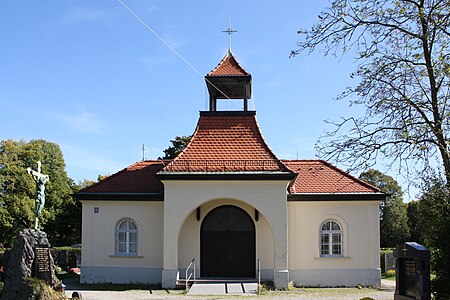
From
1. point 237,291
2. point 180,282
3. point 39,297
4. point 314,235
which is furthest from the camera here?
point 314,235

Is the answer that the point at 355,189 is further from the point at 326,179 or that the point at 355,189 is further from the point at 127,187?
the point at 127,187

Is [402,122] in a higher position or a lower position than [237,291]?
higher

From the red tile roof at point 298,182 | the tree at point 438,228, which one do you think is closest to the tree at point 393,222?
the red tile roof at point 298,182

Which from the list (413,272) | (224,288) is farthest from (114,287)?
(413,272)

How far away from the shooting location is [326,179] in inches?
905

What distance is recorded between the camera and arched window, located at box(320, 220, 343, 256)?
21.7 m

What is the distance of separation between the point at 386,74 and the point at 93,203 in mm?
13131

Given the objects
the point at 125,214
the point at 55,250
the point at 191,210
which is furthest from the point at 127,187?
the point at 55,250

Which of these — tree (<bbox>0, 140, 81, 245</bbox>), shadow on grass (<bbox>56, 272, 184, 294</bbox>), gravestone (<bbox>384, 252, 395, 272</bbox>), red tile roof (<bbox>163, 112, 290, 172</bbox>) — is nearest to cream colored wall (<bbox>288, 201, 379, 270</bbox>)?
red tile roof (<bbox>163, 112, 290, 172</bbox>)

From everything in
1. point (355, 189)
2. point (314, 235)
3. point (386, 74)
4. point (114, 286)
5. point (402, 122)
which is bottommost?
point (114, 286)

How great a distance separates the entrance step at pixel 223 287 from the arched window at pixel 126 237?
11.3ft

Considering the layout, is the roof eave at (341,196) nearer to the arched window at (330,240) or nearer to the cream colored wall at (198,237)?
the arched window at (330,240)

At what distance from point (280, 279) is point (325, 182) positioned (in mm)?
4869

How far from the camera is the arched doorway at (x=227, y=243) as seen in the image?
21.4 m
